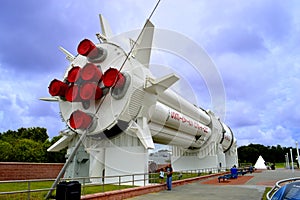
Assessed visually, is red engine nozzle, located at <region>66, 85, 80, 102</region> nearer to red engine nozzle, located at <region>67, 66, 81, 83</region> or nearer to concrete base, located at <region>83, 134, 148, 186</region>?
red engine nozzle, located at <region>67, 66, 81, 83</region>

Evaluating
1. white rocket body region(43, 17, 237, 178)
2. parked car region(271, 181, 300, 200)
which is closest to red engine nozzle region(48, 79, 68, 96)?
white rocket body region(43, 17, 237, 178)

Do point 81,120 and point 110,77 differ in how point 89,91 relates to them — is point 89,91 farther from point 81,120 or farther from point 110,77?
point 81,120

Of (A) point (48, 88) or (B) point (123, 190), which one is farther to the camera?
(A) point (48, 88)

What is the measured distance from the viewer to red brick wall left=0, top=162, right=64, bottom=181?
11.9 meters

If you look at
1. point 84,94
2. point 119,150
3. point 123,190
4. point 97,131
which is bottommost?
point 123,190

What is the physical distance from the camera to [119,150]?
40.5 ft

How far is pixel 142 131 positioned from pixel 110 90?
2.43 meters

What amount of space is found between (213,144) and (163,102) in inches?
531

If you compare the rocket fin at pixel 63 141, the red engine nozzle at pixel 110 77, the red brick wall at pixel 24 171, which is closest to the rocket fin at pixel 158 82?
the red engine nozzle at pixel 110 77

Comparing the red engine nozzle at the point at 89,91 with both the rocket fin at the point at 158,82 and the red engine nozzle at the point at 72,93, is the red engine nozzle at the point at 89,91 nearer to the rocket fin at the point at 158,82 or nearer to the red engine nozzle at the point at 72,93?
the red engine nozzle at the point at 72,93

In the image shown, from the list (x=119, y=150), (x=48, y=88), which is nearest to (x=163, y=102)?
(x=119, y=150)

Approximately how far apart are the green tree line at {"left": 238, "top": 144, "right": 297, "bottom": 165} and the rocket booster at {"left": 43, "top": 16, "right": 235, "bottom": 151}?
69956 millimetres

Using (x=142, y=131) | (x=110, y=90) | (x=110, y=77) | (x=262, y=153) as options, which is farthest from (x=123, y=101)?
(x=262, y=153)

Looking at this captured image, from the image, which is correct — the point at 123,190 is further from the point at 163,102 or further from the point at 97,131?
the point at 163,102
